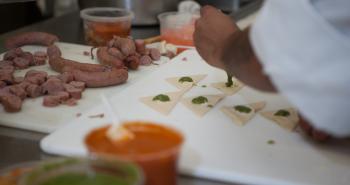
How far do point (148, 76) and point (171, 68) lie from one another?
9 cm

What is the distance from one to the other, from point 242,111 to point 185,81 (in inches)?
7.7

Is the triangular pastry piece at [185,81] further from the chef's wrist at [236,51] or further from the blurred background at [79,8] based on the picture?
the blurred background at [79,8]

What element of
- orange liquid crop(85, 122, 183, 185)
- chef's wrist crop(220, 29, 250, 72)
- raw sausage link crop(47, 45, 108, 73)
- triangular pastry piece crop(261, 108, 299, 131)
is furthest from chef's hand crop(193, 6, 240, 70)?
orange liquid crop(85, 122, 183, 185)

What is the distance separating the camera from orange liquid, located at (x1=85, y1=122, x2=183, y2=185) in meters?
0.55

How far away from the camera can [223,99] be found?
104cm

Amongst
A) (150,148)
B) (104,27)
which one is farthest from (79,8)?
(150,148)

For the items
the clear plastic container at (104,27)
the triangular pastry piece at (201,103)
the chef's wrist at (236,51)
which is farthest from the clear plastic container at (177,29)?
the chef's wrist at (236,51)

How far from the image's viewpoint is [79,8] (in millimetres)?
1889

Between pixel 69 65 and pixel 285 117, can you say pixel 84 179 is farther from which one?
pixel 69 65

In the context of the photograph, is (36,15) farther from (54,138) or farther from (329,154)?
(329,154)

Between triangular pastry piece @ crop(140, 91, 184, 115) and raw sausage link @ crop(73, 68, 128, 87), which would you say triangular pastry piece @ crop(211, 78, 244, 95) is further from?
raw sausage link @ crop(73, 68, 128, 87)

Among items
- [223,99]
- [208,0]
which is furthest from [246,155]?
[208,0]

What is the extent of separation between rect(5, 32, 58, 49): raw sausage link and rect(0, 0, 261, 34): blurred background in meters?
0.17

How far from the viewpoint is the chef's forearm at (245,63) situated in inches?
30.3
